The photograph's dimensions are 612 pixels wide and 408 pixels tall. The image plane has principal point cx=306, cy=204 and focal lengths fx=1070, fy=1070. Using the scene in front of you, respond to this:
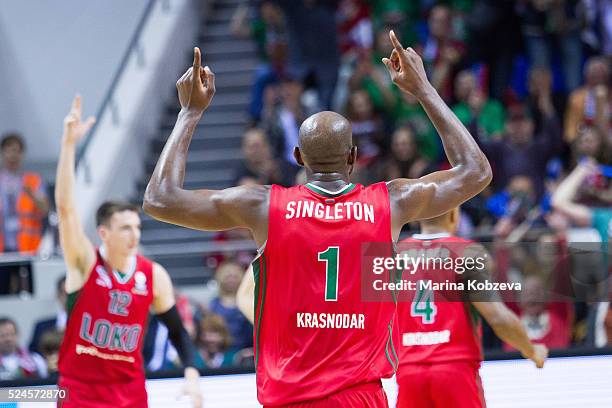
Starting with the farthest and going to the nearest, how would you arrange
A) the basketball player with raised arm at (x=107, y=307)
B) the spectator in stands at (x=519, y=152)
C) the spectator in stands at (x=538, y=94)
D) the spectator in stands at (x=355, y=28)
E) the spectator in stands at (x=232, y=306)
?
the spectator in stands at (x=355, y=28) < the spectator in stands at (x=538, y=94) < the spectator in stands at (x=519, y=152) < the spectator in stands at (x=232, y=306) < the basketball player with raised arm at (x=107, y=307)

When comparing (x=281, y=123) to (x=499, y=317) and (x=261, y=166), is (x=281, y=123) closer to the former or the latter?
(x=261, y=166)

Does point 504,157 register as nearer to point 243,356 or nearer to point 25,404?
point 243,356

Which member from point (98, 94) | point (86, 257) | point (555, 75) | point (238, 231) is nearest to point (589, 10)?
point (555, 75)

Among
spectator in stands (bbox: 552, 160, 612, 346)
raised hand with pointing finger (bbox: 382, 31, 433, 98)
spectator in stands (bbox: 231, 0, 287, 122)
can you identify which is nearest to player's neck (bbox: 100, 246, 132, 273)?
raised hand with pointing finger (bbox: 382, 31, 433, 98)

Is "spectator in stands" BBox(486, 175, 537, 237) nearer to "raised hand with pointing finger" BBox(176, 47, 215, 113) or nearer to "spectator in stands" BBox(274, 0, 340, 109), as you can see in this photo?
"spectator in stands" BBox(274, 0, 340, 109)

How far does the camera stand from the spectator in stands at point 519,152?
10.5 metres

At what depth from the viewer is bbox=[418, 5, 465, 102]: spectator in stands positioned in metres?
11.5

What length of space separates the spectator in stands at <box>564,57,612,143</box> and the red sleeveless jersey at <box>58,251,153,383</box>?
6038 millimetres

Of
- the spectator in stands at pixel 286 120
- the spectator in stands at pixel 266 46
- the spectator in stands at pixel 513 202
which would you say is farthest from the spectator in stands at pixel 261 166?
the spectator in stands at pixel 513 202

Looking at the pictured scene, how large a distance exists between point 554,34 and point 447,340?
6817 mm

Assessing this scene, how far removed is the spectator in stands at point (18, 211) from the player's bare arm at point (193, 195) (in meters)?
7.21

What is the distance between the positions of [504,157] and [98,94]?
5.06 m

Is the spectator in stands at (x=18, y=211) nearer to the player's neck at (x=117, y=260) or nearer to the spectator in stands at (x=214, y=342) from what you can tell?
the spectator in stands at (x=214, y=342)

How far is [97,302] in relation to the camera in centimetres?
594
